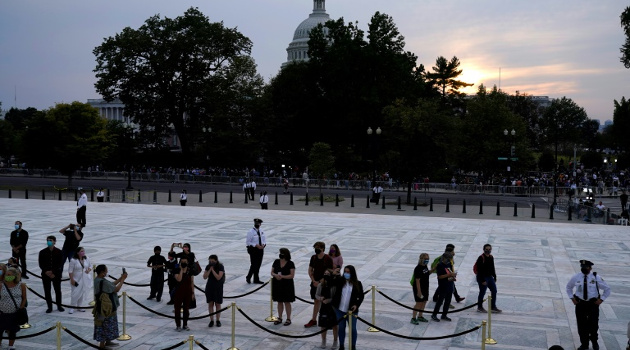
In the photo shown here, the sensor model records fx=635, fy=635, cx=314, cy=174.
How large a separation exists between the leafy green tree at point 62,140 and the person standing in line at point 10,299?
46.9m

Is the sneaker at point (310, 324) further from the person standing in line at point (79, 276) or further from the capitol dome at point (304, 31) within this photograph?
the capitol dome at point (304, 31)

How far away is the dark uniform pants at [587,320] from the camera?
37.0 ft

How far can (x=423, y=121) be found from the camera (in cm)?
4381

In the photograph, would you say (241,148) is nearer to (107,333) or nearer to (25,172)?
(25,172)

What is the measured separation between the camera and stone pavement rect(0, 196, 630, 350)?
12.1 meters

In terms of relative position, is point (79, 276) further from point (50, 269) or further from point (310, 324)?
point (310, 324)

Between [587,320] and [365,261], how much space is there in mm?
9009

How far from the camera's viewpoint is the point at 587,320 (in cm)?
1134

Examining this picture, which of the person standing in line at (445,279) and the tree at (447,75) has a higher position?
the tree at (447,75)

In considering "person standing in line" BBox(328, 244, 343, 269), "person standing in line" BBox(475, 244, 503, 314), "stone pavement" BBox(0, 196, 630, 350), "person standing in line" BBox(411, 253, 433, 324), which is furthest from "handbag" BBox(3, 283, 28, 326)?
"person standing in line" BBox(475, 244, 503, 314)

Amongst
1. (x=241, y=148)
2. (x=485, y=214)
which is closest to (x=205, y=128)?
(x=241, y=148)

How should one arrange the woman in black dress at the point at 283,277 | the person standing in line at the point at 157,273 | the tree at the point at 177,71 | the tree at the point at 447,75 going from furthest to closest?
1. the tree at the point at 447,75
2. the tree at the point at 177,71
3. the person standing in line at the point at 157,273
4. the woman in black dress at the point at 283,277

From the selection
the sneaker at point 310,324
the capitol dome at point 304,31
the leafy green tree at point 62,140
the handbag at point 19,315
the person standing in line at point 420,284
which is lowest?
the sneaker at point 310,324

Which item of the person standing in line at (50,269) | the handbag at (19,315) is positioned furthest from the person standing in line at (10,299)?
the person standing in line at (50,269)
